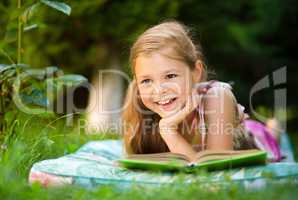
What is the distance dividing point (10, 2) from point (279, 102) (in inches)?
116

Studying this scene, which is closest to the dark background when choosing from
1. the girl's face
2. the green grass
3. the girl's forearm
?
the girl's face

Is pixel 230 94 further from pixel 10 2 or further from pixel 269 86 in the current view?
pixel 269 86

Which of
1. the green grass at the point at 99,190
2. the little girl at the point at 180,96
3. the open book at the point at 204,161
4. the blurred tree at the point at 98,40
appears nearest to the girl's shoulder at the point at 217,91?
the little girl at the point at 180,96

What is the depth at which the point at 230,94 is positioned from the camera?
269cm

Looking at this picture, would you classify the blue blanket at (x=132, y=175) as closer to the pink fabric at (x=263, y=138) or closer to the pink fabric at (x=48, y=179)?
the pink fabric at (x=48, y=179)

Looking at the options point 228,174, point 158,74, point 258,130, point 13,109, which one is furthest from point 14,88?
point 258,130

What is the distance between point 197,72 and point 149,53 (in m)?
0.27

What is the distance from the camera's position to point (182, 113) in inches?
105

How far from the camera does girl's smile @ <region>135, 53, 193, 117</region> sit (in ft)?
8.72

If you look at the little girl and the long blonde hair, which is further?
the long blonde hair

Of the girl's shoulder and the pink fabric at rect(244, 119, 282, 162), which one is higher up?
the girl's shoulder

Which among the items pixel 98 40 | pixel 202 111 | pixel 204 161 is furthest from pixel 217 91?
pixel 98 40

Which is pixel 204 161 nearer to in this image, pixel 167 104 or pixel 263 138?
pixel 167 104

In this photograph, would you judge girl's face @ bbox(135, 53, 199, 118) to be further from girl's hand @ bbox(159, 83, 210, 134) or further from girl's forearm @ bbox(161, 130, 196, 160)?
girl's forearm @ bbox(161, 130, 196, 160)
